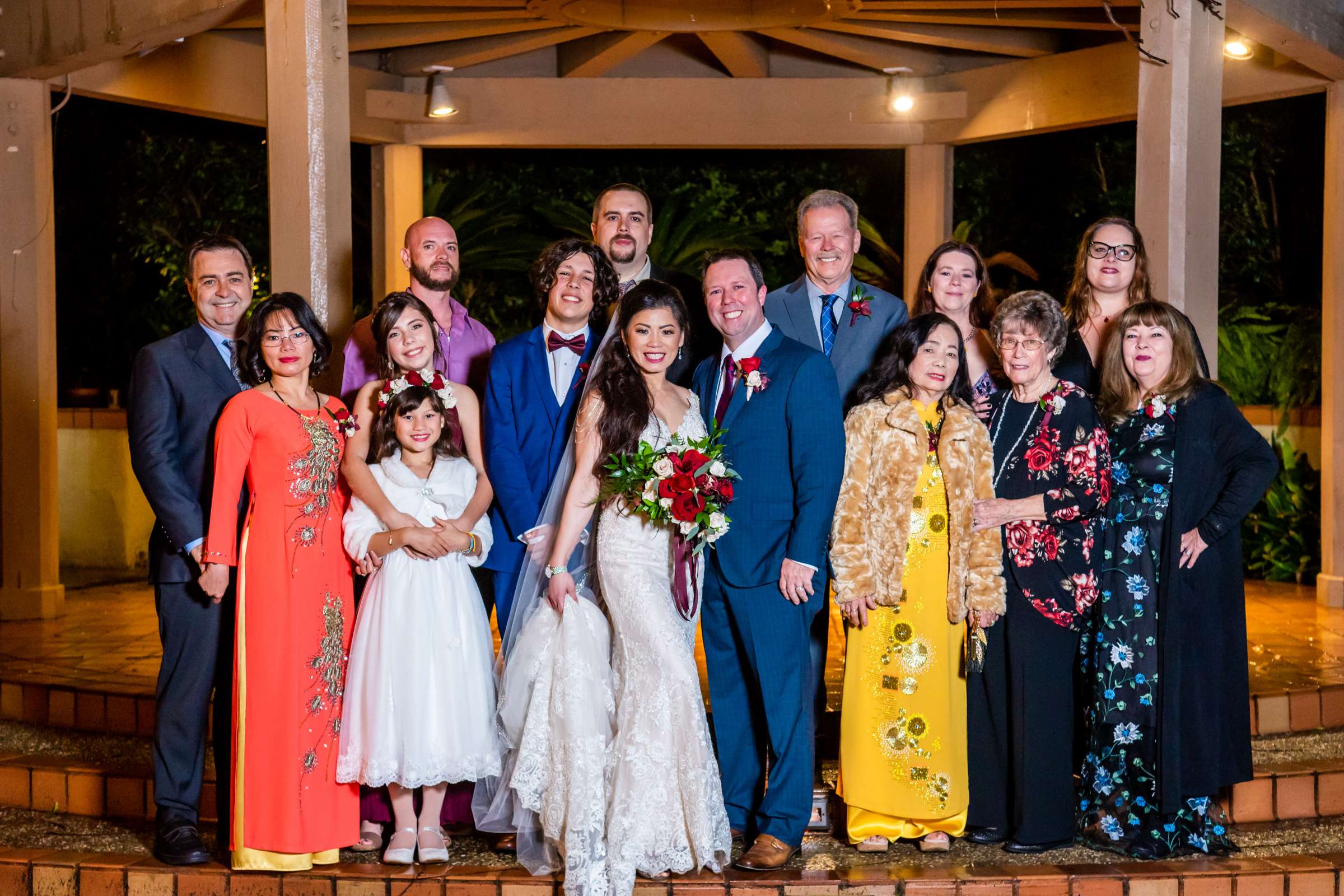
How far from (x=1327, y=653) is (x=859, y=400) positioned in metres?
2.99

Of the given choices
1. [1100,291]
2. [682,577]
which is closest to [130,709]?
[682,577]

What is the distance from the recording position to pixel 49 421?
7.07 metres

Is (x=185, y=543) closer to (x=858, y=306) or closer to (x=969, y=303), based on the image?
(x=858, y=306)

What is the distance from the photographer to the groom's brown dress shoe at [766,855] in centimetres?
386

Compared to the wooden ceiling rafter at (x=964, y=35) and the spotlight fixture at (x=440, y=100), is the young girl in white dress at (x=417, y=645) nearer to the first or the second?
the wooden ceiling rafter at (x=964, y=35)

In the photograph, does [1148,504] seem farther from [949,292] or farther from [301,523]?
[301,523]

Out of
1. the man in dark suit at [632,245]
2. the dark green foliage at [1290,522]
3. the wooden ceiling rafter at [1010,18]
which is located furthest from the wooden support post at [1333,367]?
the man in dark suit at [632,245]

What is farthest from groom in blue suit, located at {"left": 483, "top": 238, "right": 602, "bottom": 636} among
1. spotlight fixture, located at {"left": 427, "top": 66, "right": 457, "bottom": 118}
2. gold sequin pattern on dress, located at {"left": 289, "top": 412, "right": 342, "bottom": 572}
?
spotlight fixture, located at {"left": 427, "top": 66, "right": 457, "bottom": 118}

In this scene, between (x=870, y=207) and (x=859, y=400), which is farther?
(x=870, y=207)

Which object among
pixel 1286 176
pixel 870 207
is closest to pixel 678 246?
pixel 870 207

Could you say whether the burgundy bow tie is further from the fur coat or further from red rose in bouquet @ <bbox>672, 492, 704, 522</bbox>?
the fur coat

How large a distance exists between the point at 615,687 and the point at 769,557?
0.60 m

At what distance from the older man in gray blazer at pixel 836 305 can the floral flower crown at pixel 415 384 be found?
3.67ft

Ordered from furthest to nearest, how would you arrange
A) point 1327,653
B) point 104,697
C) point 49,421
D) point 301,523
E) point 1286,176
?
point 1286,176 → point 49,421 → point 1327,653 → point 104,697 → point 301,523
